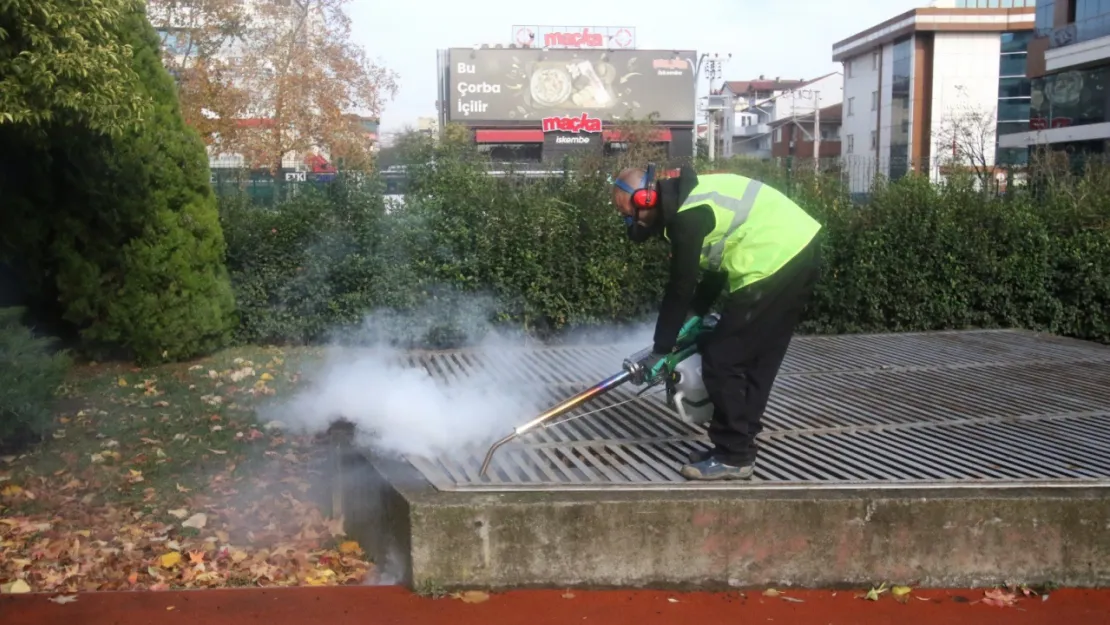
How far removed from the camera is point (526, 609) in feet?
14.3

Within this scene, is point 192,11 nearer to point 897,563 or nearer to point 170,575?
point 170,575

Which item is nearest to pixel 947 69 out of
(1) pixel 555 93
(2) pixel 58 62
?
(1) pixel 555 93

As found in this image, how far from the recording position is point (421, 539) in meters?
4.43

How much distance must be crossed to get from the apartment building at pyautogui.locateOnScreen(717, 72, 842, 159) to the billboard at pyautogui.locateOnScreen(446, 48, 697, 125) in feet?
54.3

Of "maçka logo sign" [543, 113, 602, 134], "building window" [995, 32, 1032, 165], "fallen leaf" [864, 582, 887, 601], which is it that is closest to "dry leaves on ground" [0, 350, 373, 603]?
"fallen leaf" [864, 582, 887, 601]

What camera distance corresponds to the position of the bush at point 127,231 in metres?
8.26

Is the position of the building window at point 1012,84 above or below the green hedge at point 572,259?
above

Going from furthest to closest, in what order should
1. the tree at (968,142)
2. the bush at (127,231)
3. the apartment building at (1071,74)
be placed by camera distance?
1. the apartment building at (1071,74)
2. the tree at (968,142)
3. the bush at (127,231)

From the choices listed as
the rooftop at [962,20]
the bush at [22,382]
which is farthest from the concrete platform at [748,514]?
the rooftop at [962,20]

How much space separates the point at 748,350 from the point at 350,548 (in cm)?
227

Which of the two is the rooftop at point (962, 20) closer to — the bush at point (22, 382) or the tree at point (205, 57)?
the tree at point (205, 57)

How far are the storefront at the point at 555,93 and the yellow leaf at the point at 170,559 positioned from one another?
1829 inches

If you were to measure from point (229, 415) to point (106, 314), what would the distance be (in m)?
2.06

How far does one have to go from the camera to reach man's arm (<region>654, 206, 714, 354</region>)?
4.84 m
